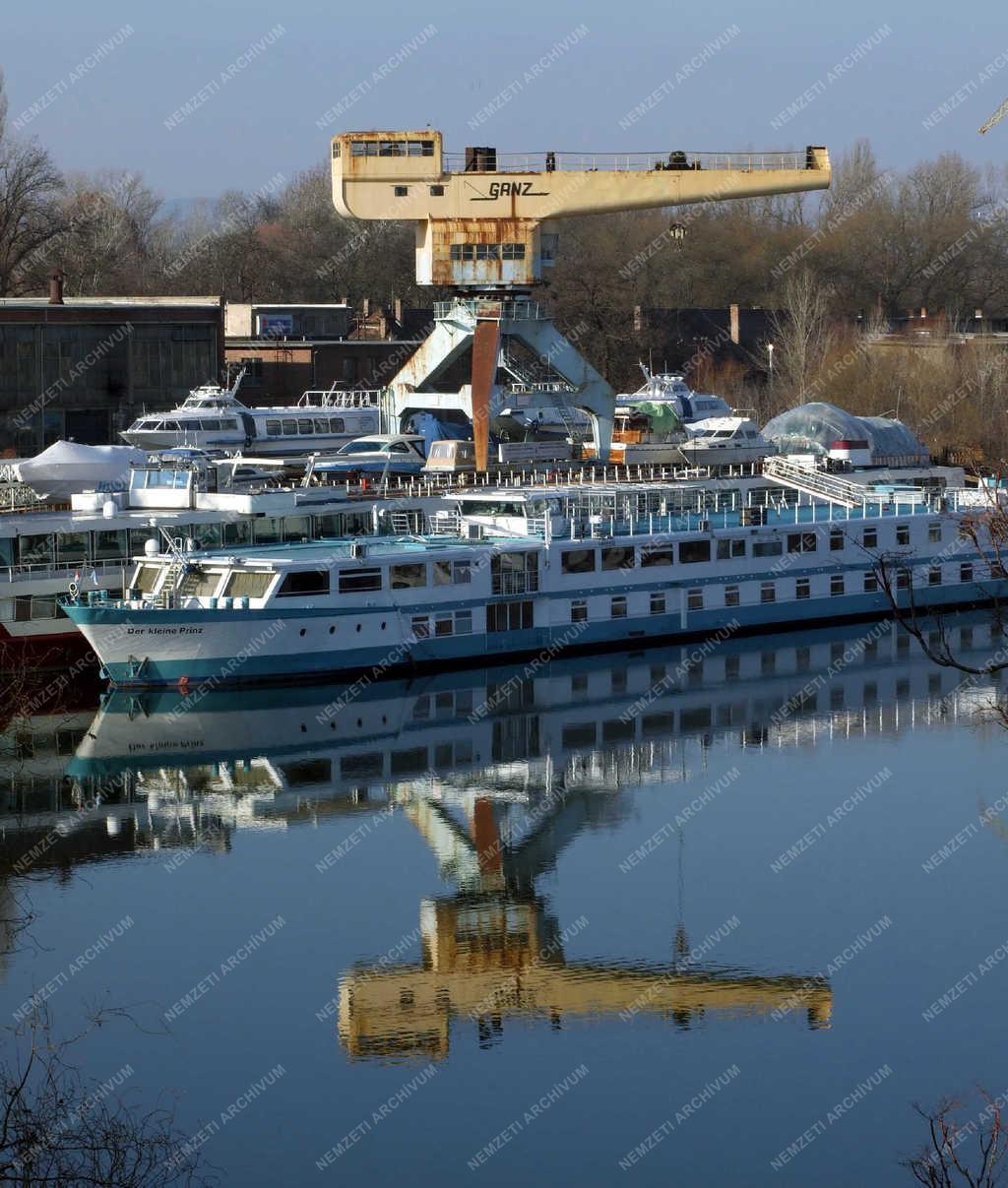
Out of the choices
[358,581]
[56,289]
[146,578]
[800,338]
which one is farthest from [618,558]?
[800,338]

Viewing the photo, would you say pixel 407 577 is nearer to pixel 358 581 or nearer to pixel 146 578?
pixel 358 581

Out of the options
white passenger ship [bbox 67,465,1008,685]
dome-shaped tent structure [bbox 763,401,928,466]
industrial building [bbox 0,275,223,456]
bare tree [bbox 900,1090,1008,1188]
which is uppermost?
industrial building [bbox 0,275,223,456]

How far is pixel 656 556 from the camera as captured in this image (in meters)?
40.7

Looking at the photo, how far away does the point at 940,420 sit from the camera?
222ft

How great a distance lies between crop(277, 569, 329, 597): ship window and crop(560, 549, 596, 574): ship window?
219 inches

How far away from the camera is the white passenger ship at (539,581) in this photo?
34938mm

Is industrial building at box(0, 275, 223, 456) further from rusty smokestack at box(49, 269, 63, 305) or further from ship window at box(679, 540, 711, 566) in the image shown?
ship window at box(679, 540, 711, 566)

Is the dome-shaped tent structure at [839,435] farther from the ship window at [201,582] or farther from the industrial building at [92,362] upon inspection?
the ship window at [201,582]

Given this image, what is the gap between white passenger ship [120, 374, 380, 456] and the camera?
1886 inches

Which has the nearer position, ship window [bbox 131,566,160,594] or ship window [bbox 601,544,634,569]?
ship window [bbox 131,566,160,594]

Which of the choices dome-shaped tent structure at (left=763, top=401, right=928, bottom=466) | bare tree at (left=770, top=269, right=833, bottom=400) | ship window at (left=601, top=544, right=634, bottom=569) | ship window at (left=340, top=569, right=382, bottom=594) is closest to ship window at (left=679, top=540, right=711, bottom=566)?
ship window at (left=601, top=544, right=634, bottom=569)

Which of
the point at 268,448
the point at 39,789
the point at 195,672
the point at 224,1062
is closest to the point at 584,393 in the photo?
the point at 268,448

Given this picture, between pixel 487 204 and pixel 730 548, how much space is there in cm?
1057

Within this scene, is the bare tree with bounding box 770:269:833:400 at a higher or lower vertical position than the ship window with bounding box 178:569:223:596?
higher
